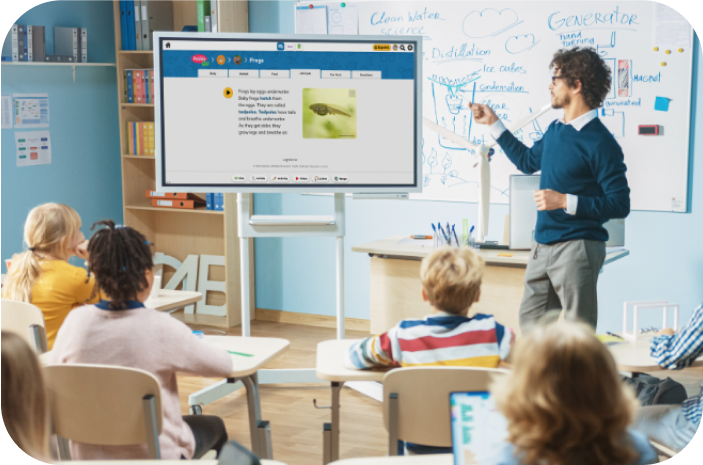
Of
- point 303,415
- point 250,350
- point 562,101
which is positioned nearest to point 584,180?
point 562,101

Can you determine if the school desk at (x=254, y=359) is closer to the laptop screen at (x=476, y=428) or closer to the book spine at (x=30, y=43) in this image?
the laptop screen at (x=476, y=428)

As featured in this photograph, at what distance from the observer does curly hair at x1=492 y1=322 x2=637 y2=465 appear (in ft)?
3.71

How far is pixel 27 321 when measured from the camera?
257cm

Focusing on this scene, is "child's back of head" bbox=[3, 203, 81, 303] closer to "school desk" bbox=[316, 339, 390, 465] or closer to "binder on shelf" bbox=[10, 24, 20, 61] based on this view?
"school desk" bbox=[316, 339, 390, 465]

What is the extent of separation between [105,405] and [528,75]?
132 inches

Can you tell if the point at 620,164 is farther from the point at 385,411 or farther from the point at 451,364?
the point at 385,411

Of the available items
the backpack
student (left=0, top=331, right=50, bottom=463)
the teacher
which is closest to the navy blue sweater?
the teacher

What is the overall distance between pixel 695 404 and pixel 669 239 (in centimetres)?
222

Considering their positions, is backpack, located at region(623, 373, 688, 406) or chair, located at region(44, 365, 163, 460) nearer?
chair, located at region(44, 365, 163, 460)

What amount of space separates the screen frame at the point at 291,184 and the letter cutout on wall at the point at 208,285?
2055 millimetres

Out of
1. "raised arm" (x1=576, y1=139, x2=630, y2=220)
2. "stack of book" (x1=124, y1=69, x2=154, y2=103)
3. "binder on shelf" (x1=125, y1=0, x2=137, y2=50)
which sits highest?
"binder on shelf" (x1=125, y1=0, x2=137, y2=50)

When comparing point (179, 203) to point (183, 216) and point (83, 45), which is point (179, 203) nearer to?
point (183, 216)

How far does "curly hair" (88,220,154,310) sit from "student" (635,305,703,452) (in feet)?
4.86

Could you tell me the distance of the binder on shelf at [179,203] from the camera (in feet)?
17.0
